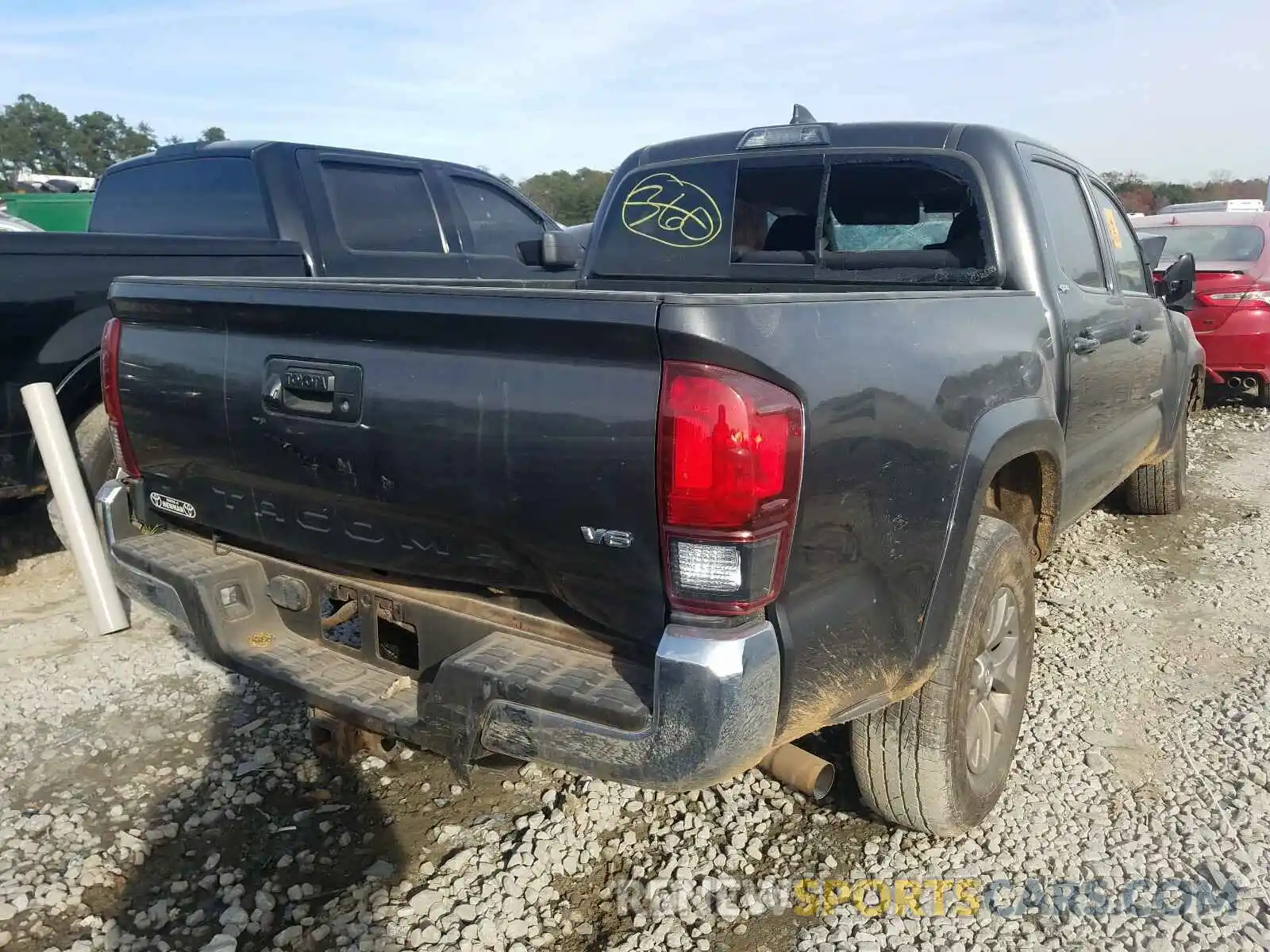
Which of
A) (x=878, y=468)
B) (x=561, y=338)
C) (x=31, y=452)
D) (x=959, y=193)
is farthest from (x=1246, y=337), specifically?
(x=31, y=452)

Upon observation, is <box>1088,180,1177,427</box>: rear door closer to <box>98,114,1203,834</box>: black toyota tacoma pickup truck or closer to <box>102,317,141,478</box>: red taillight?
<box>98,114,1203,834</box>: black toyota tacoma pickup truck

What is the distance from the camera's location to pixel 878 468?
2016 mm

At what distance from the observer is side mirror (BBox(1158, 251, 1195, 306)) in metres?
4.49

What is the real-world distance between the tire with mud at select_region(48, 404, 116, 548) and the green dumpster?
10743 mm

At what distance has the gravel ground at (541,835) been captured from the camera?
235cm

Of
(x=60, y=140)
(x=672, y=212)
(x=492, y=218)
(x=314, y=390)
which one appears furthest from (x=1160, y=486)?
(x=60, y=140)

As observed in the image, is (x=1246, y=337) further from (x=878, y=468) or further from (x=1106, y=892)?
(x=878, y=468)

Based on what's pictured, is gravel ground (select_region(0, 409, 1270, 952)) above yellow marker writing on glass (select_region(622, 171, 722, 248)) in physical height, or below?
below

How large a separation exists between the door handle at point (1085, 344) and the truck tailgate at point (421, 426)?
1894 mm

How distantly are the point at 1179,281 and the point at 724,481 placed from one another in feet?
12.6

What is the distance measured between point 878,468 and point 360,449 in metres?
1.11

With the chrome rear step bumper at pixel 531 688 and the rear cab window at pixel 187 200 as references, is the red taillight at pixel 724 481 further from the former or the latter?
→ the rear cab window at pixel 187 200

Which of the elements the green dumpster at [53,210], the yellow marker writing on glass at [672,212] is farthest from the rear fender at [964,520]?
the green dumpster at [53,210]

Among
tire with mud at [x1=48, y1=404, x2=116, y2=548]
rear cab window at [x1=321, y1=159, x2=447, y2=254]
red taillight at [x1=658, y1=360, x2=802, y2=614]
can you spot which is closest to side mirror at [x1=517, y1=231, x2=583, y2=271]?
rear cab window at [x1=321, y1=159, x2=447, y2=254]
